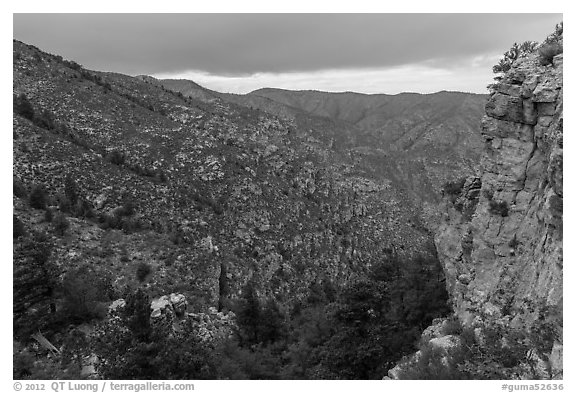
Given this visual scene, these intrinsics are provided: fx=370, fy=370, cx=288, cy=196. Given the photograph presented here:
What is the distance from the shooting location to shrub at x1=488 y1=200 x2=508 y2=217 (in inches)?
557

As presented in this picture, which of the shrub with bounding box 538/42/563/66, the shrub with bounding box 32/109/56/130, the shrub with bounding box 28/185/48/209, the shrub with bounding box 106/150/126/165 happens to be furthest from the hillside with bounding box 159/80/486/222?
the shrub with bounding box 32/109/56/130

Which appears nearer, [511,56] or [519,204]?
[519,204]

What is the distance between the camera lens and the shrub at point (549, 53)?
12750 mm

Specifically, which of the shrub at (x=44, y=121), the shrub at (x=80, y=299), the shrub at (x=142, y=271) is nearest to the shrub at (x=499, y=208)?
the shrub at (x=80, y=299)

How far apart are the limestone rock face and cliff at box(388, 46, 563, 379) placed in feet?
0.12

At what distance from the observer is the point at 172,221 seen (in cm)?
3362

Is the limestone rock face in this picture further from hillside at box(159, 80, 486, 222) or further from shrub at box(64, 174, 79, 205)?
hillside at box(159, 80, 486, 222)

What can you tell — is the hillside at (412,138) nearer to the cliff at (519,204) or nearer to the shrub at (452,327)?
the shrub at (452,327)

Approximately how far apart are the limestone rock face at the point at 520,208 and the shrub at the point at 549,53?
0.27 metres

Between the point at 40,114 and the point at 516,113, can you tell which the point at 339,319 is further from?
the point at 40,114

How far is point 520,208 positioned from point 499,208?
72 centimetres

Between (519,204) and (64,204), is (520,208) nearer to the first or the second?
(519,204)

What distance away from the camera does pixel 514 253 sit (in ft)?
44.7

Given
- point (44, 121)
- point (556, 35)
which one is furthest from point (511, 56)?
point (44, 121)
